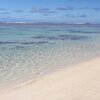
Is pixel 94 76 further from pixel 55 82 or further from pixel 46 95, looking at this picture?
pixel 46 95

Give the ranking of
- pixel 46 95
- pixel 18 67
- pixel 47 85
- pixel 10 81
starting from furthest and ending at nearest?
pixel 18 67, pixel 10 81, pixel 47 85, pixel 46 95

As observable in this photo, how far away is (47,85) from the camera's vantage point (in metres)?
7.55

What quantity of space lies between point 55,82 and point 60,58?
5.36 metres

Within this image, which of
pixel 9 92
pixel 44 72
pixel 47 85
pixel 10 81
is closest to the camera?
pixel 9 92

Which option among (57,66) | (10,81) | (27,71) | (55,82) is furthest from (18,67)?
(55,82)

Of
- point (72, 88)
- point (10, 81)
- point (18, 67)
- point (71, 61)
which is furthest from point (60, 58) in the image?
point (72, 88)

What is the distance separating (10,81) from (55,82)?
1.43 meters

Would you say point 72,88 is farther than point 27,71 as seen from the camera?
No

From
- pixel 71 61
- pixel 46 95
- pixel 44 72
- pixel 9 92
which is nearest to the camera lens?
pixel 46 95

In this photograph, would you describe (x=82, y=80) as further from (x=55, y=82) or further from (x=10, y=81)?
(x=10, y=81)

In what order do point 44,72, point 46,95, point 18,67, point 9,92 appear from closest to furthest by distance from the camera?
point 46,95 < point 9,92 < point 44,72 < point 18,67

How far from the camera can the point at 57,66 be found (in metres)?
11.2

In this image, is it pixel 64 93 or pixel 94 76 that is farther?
pixel 94 76

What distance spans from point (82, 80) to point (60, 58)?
17.9ft
